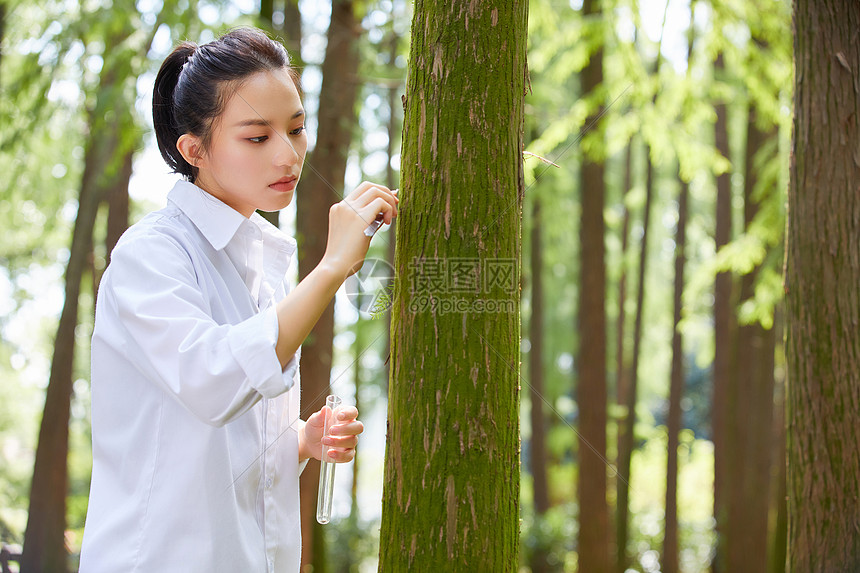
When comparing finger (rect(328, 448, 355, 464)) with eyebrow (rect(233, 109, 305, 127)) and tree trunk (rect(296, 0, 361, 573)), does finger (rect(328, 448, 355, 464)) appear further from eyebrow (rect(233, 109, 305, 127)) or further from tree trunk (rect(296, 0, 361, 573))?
tree trunk (rect(296, 0, 361, 573))

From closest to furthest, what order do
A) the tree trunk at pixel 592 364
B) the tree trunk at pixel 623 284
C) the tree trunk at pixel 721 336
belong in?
the tree trunk at pixel 592 364 < the tree trunk at pixel 721 336 < the tree trunk at pixel 623 284

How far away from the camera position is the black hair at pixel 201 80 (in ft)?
5.56

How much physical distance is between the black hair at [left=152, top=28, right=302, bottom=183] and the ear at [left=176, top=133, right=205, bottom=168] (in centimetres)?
1

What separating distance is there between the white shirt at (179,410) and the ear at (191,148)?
0.12 metres

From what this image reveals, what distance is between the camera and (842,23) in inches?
116

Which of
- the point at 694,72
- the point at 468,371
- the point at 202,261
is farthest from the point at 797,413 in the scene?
the point at 694,72

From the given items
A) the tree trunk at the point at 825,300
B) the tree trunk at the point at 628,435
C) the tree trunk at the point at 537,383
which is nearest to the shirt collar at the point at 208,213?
the tree trunk at the point at 825,300

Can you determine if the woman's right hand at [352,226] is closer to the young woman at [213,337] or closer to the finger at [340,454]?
the young woman at [213,337]

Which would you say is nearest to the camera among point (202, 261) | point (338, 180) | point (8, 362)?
point (202, 261)

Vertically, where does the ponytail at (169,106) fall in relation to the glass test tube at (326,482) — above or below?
above

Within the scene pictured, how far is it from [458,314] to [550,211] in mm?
10204

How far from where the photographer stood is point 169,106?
5.94ft

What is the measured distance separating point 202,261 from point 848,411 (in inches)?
101

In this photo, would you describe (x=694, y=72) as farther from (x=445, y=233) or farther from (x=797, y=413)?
(x=445, y=233)
